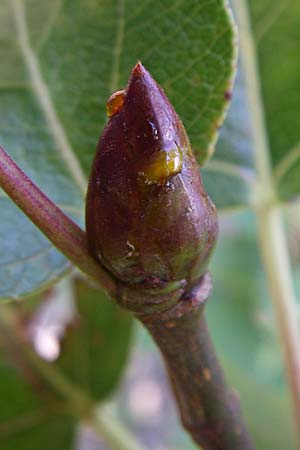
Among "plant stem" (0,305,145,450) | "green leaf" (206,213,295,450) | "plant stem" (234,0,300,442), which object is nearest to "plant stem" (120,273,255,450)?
"plant stem" (234,0,300,442)

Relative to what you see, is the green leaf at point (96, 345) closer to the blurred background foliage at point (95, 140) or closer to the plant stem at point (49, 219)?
the blurred background foliage at point (95, 140)

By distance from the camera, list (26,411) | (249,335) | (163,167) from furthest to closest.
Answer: (249,335) < (26,411) < (163,167)

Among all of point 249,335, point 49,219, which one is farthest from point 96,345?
point 49,219

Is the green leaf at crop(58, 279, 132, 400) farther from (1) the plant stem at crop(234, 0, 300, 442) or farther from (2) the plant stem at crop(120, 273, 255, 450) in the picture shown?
(2) the plant stem at crop(120, 273, 255, 450)

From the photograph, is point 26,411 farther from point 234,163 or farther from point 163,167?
point 163,167

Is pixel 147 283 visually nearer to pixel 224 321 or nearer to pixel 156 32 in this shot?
pixel 156 32

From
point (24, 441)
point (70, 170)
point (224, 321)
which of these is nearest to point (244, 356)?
point (224, 321)

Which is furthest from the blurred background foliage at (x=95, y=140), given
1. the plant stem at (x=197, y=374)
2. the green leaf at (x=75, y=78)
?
the plant stem at (x=197, y=374)
